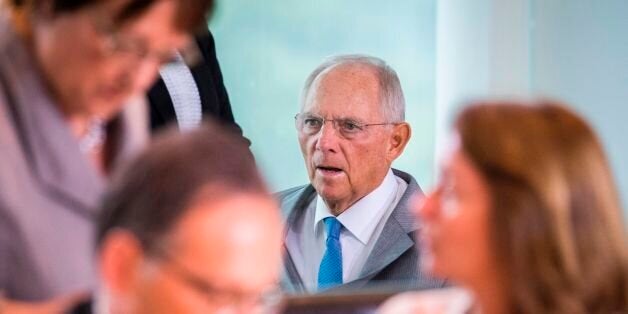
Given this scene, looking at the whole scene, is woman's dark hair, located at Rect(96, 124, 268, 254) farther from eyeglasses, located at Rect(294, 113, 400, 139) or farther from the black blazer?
eyeglasses, located at Rect(294, 113, 400, 139)

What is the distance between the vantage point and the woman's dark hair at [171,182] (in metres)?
1.27

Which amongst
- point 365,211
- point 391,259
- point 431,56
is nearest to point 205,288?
point 391,259

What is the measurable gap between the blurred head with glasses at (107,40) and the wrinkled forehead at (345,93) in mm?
2096

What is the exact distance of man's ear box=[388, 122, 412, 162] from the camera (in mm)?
3654

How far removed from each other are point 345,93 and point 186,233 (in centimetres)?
235

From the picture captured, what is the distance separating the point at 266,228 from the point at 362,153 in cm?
228

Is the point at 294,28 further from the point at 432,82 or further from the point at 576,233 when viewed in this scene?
the point at 576,233

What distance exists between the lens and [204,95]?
2488mm

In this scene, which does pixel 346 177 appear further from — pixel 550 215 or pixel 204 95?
pixel 550 215

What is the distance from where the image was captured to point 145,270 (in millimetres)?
1282

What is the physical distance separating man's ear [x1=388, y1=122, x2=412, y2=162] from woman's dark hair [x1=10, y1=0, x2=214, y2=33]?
218cm

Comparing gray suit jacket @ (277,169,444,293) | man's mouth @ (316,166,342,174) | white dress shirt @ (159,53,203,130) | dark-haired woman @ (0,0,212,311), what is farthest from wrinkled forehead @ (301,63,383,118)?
dark-haired woman @ (0,0,212,311)

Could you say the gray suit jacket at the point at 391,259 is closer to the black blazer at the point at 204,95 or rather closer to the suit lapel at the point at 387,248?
the suit lapel at the point at 387,248

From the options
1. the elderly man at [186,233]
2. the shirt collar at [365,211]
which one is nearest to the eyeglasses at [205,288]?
the elderly man at [186,233]
